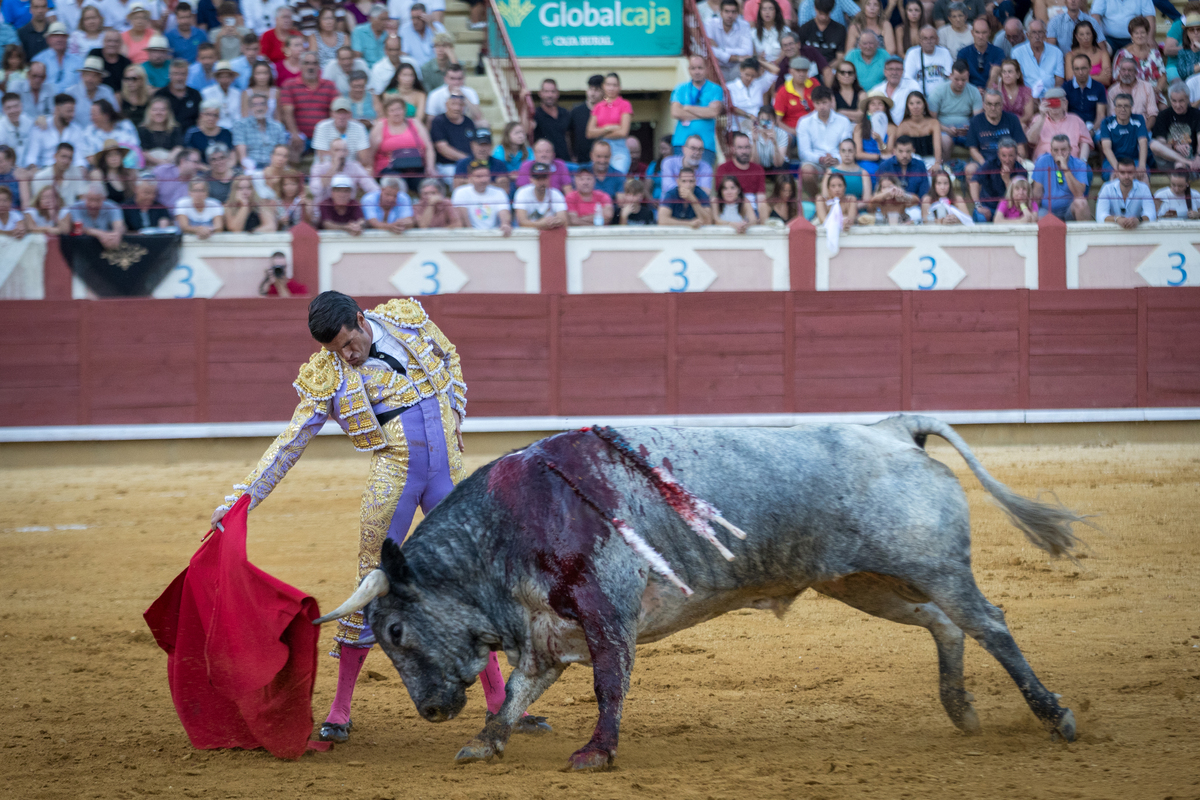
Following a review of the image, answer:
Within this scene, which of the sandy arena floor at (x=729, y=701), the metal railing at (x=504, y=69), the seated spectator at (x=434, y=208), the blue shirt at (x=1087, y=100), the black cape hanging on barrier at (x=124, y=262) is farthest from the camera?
the metal railing at (x=504, y=69)

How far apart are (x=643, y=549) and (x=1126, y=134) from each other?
26.9 feet

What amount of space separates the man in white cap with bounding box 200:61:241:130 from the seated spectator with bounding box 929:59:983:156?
559cm

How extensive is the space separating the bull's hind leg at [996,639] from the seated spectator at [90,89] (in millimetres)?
7861

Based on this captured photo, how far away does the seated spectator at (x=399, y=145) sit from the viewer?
9016mm

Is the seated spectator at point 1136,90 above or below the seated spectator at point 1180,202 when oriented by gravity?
above

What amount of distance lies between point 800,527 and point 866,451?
289 mm

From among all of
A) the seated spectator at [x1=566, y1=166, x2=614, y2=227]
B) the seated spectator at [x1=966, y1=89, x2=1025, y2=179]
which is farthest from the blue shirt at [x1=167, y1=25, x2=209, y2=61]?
the seated spectator at [x1=966, y1=89, x2=1025, y2=179]

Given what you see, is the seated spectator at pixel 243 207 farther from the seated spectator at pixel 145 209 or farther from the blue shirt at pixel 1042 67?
the blue shirt at pixel 1042 67

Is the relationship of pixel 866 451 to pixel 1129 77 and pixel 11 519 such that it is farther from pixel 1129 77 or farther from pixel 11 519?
pixel 1129 77

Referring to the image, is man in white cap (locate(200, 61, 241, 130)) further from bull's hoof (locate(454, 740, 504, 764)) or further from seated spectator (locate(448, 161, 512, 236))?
bull's hoof (locate(454, 740, 504, 764))

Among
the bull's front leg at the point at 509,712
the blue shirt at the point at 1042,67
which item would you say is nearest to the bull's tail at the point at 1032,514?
the bull's front leg at the point at 509,712

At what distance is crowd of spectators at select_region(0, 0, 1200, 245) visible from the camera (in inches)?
346

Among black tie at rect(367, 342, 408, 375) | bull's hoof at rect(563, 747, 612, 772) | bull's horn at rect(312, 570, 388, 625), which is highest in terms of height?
black tie at rect(367, 342, 408, 375)

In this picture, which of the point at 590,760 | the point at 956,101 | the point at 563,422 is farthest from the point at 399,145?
the point at 590,760
